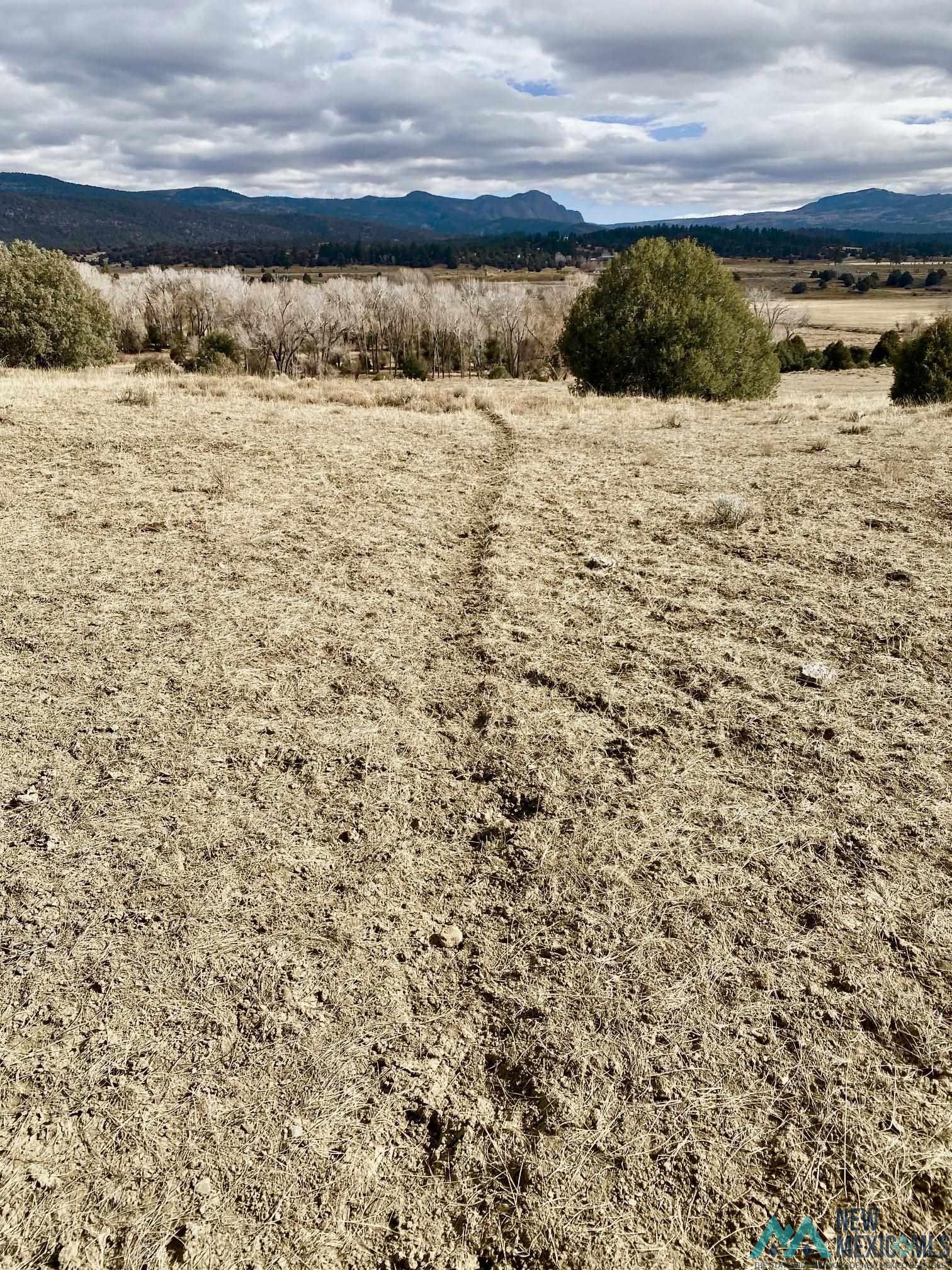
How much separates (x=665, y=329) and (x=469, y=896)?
21642 mm

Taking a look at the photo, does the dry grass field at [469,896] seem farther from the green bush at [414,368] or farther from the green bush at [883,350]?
the green bush at [414,368]

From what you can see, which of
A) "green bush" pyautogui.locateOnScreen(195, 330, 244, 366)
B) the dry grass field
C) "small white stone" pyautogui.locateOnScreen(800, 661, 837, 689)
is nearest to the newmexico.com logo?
the dry grass field

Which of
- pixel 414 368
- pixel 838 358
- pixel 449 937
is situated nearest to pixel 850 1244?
pixel 449 937

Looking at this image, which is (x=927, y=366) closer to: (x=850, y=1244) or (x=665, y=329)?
(x=665, y=329)

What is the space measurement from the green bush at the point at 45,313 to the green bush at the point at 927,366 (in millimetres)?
29426

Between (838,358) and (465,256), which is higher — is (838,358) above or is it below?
below

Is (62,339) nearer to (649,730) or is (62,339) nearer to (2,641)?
(2,641)

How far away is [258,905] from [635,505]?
703 cm

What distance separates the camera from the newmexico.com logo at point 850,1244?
2205 mm

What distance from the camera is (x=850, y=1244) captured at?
224 centimetres

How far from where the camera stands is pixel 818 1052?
8.99 feet

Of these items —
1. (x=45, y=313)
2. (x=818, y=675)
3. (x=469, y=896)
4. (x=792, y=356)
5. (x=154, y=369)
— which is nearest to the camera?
(x=469, y=896)

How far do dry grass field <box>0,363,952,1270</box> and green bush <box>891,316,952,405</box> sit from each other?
58.6 feet

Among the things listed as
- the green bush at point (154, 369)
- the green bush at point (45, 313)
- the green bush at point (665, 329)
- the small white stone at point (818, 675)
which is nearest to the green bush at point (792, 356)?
the green bush at point (665, 329)
